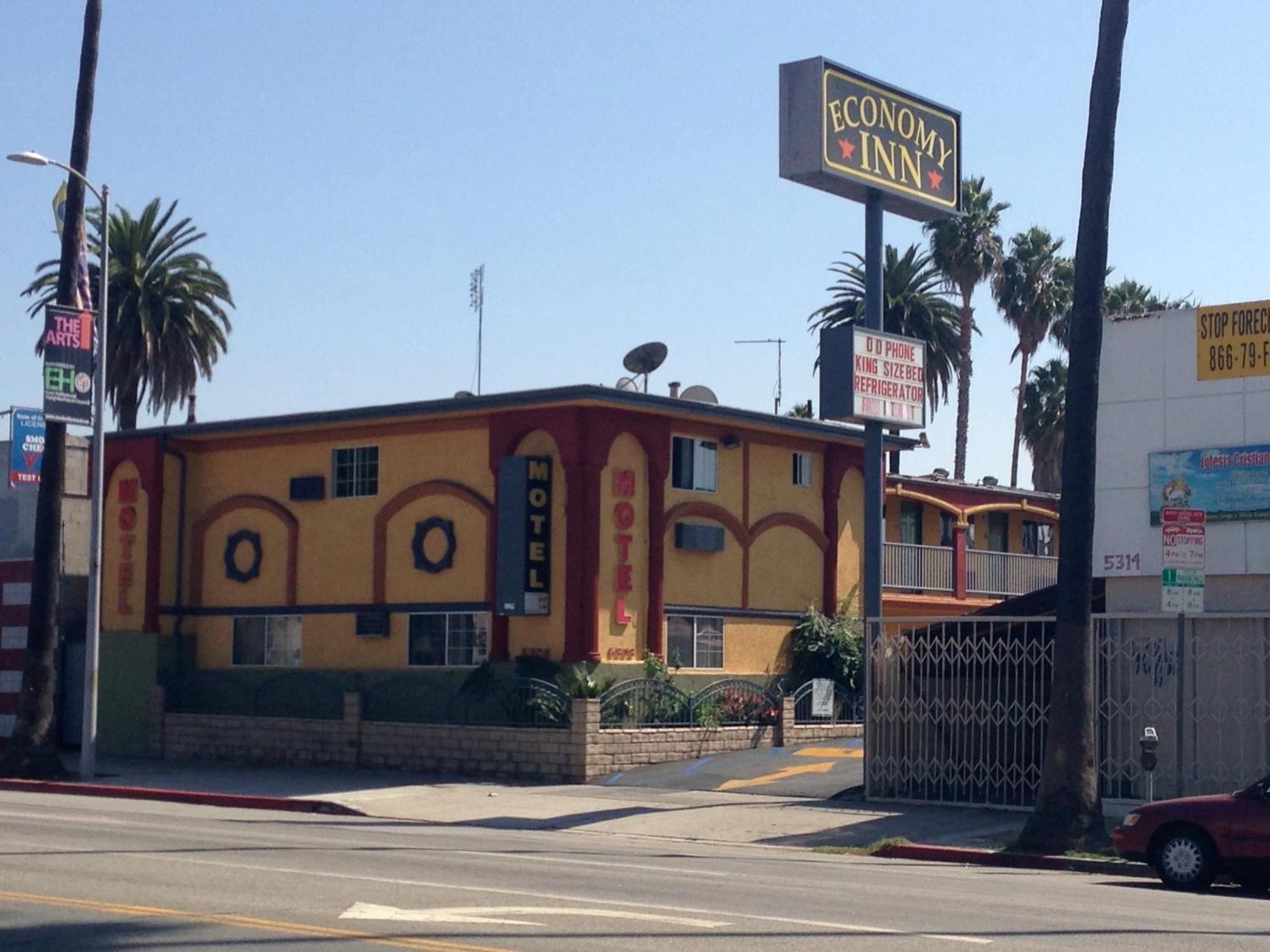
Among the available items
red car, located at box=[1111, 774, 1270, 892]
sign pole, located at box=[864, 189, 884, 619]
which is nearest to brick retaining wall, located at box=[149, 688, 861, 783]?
sign pole, located at box=[864, 189, 884, 619]

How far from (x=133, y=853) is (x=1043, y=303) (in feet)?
178

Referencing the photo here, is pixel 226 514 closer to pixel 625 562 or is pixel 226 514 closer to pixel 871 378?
pixel 625 562

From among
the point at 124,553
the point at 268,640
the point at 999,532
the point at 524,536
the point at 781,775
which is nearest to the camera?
the point at 781,775

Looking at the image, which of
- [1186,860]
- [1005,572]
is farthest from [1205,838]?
[1005,572]

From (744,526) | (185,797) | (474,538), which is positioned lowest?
(185,797)

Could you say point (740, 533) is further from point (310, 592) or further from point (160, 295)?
point (160, 295)

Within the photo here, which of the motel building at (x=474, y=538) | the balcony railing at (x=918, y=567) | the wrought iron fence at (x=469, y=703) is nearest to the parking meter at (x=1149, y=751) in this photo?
the wrought iron fence at (x=469, y=703)

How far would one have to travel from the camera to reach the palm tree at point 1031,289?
6569 cm

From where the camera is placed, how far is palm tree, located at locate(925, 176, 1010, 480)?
6481 centimetres

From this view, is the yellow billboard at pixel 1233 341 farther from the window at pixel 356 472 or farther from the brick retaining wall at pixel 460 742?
the window at pixel 356 472

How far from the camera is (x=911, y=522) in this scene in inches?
1775

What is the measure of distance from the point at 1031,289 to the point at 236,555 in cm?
3948

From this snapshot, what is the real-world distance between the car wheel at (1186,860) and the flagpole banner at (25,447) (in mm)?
26151

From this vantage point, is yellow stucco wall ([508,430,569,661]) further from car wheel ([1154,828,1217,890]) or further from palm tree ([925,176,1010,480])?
palm tree ([925,176,1010,480])
